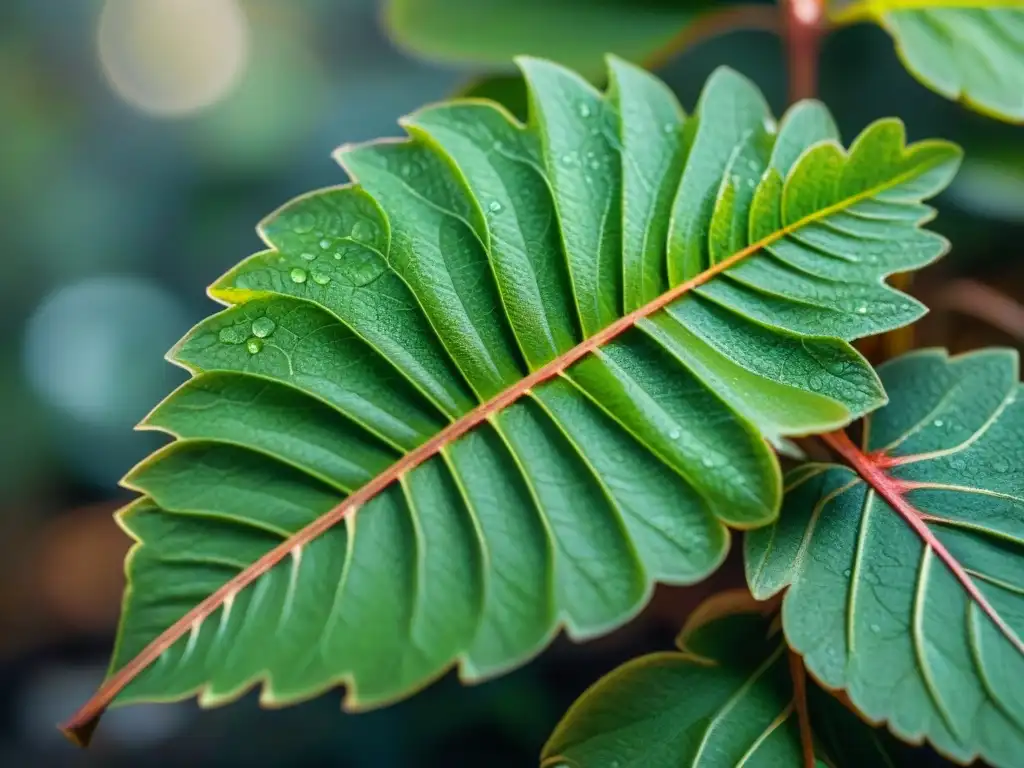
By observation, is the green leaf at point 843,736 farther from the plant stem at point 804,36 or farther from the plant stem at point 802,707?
the plant stem at point 804,36

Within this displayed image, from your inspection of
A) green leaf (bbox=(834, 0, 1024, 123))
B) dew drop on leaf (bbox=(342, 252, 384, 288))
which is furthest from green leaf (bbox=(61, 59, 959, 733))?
green leaf (bbox=(834, 0, 1024, 123))

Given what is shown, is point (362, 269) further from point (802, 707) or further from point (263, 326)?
point (802, 707)

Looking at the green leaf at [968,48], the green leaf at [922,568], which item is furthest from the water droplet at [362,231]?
the green leaf at [968,48]

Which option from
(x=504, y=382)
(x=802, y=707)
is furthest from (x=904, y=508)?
(x=504, y=382)

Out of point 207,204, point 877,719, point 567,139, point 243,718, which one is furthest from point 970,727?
point 207,204

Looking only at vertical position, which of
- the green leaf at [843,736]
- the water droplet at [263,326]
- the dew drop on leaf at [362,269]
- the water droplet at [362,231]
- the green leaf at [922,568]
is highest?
the water droplet at [362,231]

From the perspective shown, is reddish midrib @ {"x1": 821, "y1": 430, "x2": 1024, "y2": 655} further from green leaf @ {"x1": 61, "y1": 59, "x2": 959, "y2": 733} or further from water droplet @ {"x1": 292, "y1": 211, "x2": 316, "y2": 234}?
water droplet @ {"x1": 292, "y1": 211, "x2": 316, "y2": 234}
